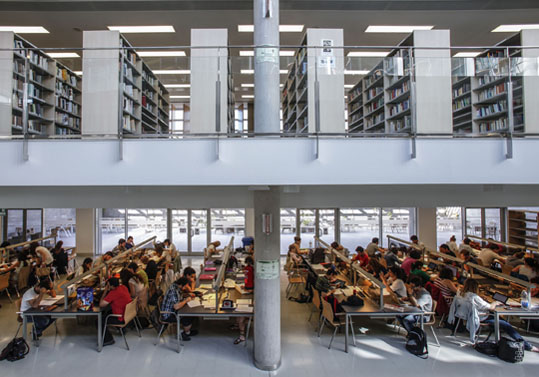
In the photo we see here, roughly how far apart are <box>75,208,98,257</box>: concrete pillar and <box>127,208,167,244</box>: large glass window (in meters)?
1.21

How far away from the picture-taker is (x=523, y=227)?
35.3 feet

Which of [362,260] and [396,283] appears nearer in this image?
[396,283]

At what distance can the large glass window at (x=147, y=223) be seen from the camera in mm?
12180

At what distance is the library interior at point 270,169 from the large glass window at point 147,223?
374cm

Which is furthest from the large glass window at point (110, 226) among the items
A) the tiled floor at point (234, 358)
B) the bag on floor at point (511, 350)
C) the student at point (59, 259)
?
the bag on floor at point (511, 350)

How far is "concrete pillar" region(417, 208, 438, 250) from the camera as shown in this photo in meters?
11.8

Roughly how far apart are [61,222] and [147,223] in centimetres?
314

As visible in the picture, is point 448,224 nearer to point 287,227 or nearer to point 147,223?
point 287,227

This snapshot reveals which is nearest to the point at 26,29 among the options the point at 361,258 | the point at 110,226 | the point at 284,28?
the point at 110,226

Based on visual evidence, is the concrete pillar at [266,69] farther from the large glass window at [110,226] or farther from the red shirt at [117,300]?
the large glass window at [110,226]

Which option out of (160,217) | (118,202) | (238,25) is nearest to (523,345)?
(118,202)

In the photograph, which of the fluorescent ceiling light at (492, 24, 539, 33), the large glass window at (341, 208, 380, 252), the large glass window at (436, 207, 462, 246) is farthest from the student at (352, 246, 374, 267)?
the fluorescent ceiling light at (492, 24, 539, 33)

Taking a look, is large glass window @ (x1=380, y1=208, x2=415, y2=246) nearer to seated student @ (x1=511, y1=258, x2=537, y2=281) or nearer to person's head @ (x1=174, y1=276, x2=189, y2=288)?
seated student @ (x1=511, y1=258, x2=537, y2=281)

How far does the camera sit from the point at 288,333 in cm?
550
